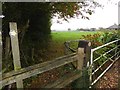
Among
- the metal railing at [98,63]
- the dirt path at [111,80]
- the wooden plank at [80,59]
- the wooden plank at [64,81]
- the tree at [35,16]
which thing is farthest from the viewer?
the tree at [35,16]

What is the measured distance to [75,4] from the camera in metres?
9.52

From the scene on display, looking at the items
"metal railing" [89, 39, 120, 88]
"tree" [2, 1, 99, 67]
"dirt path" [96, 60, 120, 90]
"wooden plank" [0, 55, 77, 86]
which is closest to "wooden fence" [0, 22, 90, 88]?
"wooden plank" [0, 55, 77, 86]

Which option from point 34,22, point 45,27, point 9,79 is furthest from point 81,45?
point 45,27

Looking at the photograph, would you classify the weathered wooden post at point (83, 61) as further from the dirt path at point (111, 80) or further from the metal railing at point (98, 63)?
the dirt path at point (111, 80)

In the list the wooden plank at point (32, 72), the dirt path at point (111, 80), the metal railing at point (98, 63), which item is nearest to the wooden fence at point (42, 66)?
the wooden plank at point (32, 72)

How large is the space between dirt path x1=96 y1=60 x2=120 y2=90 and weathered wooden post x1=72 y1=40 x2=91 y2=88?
159 centimetres

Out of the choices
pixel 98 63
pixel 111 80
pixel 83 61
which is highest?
pixel 83 61

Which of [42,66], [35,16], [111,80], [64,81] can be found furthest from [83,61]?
[35,16]

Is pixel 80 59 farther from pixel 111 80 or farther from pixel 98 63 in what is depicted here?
pixel 98 63

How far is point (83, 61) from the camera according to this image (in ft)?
14.4

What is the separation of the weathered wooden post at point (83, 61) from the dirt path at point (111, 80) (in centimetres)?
159

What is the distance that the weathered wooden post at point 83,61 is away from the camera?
171 inches

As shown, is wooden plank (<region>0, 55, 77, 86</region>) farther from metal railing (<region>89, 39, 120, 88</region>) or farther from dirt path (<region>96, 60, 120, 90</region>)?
dirt path (<region>96, 60, 120, 90</region>)

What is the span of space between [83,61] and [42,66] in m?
1.24
